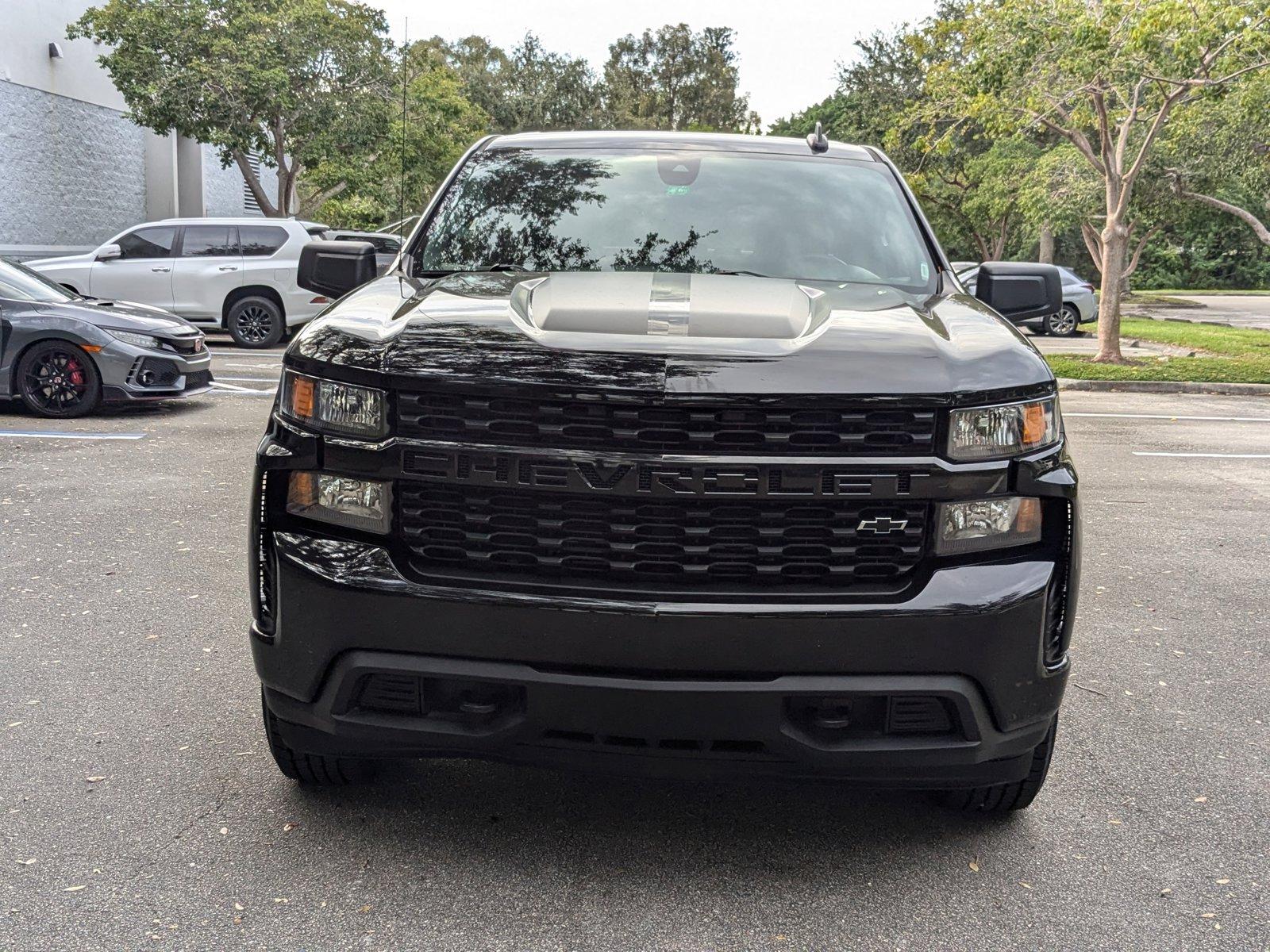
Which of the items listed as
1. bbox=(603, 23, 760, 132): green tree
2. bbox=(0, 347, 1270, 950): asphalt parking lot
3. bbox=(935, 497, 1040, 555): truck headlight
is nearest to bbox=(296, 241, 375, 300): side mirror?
bbox=(0, 347, 1270, 950): asphalt parking lot

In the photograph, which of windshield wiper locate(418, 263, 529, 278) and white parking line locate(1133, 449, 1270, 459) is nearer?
windshield wiper locate(418, 263, 529, 278)

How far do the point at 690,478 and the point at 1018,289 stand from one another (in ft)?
6.90

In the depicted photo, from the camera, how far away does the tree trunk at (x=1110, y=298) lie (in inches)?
707

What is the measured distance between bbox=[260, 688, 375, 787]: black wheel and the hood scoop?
4.10ft

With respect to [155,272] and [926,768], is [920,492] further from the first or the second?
[155,272]

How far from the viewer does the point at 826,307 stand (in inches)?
131

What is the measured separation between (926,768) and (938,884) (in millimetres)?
400

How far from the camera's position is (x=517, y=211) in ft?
14.1

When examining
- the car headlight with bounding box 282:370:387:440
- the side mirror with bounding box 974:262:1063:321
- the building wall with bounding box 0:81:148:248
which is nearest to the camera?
the car headlight with bounding box 282:370:387:440

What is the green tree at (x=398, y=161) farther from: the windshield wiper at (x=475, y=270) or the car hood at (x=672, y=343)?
the car hood at (x=672, y=343)

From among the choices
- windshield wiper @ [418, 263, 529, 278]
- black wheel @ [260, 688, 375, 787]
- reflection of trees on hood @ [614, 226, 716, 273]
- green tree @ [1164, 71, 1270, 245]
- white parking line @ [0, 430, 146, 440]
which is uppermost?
green tree @ [1164, 71, 1270, 245]

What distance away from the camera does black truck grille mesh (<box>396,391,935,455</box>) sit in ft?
9.09

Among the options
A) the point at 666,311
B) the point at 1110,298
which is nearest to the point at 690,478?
the point at 666,311

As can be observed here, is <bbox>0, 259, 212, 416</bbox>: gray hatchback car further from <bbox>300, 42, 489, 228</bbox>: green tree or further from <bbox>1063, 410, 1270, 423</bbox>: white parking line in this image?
<bbox>300, 42, 489, 228</bbox>: green tree
